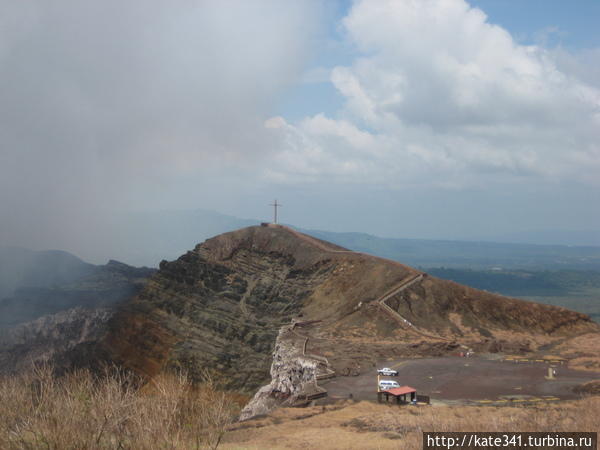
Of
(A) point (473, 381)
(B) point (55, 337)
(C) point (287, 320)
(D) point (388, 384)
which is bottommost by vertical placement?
(B) point (55, 337)

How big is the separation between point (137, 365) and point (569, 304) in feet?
498

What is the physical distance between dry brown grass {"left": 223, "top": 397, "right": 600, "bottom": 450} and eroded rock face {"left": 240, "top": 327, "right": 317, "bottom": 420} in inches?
403

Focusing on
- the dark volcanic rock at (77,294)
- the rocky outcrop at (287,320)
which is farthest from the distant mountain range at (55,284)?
the rocky outcrop at (287,320)

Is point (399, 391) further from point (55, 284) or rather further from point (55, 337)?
point (55, 284)

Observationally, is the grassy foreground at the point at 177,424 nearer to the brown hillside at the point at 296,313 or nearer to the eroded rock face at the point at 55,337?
the brown hillside at the point at 296,313

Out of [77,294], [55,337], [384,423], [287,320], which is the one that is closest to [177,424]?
[384,423]

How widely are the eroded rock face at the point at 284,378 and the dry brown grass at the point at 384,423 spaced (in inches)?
403

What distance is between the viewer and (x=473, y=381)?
3616 cm

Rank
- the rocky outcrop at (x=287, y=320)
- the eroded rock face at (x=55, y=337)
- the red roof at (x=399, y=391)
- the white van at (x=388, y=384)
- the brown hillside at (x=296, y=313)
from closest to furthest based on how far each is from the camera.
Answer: the red roof at (x=399, y=391) < the white van at (x=388, y=384) < the rocky outcrop at (x=287, y=320) < the brown hillside at (x=296, y=313) < the eroded rock face at (x=55, y=337)

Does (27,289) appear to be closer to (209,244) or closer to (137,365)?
(209,244)

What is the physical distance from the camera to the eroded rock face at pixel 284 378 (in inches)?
1690

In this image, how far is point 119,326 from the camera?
75125 millimetres

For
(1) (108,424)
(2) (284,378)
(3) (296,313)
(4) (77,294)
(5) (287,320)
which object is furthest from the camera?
(4) (77,294)

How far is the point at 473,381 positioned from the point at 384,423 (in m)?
13.3
